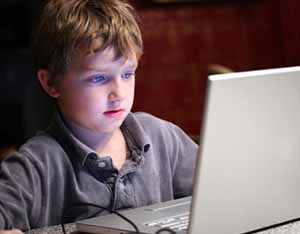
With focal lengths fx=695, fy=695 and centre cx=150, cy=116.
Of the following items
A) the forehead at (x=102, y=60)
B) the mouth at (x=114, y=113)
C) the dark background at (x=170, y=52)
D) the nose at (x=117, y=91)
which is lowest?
the dark background at (x=170, y=52)

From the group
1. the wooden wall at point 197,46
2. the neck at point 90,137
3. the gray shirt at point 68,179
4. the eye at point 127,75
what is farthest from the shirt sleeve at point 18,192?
the wooden wall at point 197,46

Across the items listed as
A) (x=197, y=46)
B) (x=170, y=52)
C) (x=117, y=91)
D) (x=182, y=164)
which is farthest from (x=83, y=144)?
(x=197, y=46)

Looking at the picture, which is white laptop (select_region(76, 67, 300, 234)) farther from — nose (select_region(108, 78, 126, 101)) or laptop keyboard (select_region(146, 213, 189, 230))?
nose (select_region(108, 78, 126, 101))

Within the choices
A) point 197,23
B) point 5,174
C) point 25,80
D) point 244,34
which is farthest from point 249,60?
point 5,174

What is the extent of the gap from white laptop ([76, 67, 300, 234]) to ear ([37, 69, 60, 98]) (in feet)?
1.16

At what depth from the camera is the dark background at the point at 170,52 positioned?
11.0ft

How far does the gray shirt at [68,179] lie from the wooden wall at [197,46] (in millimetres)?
1898

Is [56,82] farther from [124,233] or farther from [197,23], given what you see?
[197,23]

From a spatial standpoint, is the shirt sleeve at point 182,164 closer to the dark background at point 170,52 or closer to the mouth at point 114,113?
the mouth at point 114,113

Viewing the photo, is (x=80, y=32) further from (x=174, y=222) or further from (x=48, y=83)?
(x=174, y=222)

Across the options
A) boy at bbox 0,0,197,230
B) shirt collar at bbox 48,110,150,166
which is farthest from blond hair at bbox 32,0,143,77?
shirt collar at bbox 48,110,150,166

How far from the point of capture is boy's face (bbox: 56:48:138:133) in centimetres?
130

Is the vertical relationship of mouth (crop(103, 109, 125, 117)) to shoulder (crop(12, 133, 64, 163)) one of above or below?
above

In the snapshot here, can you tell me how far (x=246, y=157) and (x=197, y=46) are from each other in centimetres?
252
